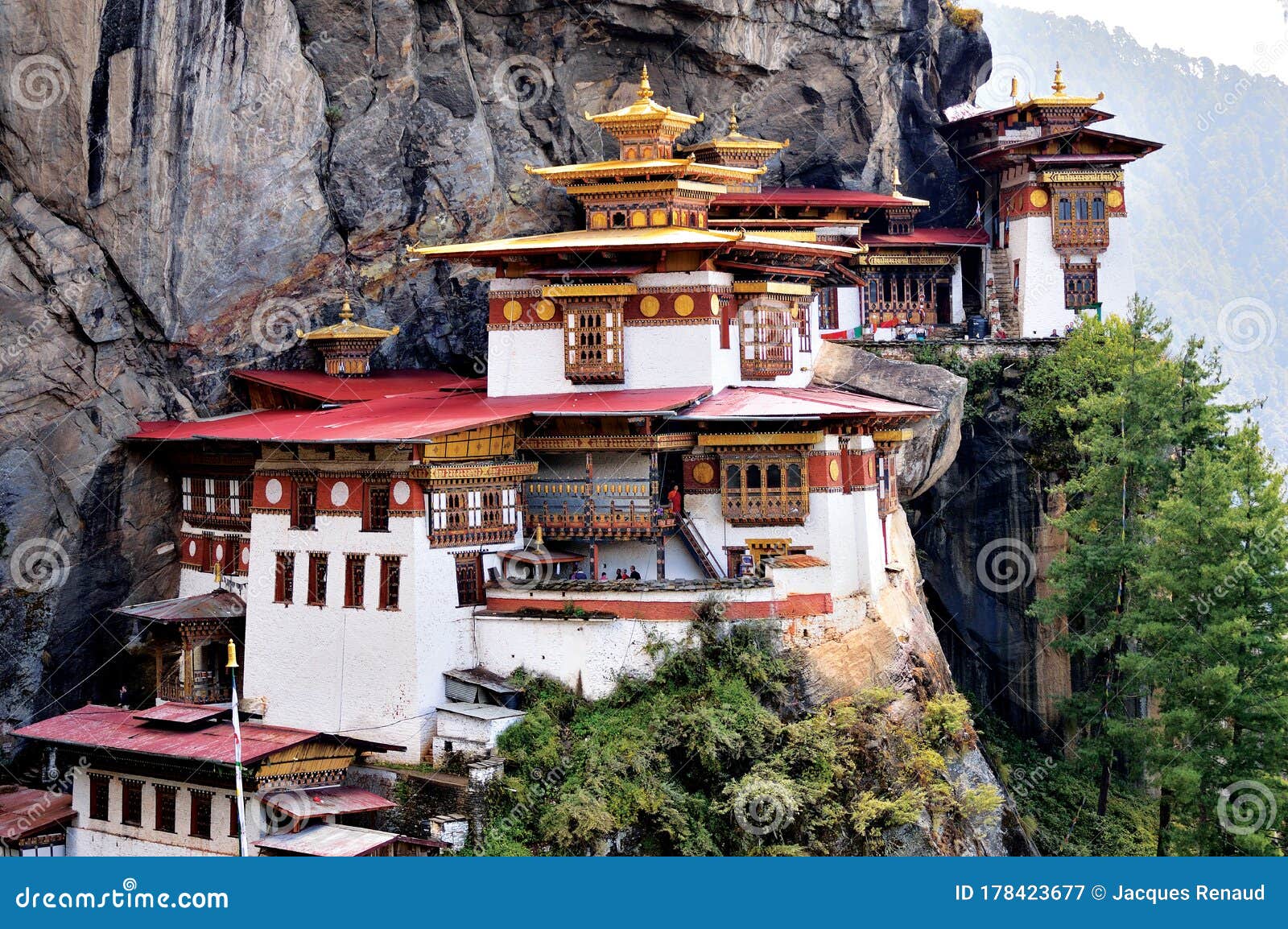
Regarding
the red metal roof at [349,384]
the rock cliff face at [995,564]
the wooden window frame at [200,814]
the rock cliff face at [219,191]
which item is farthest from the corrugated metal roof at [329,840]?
the rock cliff face at [995,564]

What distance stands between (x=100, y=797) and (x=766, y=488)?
16832 mm

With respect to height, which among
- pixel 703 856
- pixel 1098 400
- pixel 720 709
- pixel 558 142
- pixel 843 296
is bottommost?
pixel 703 856

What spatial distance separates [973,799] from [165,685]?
19192 mm

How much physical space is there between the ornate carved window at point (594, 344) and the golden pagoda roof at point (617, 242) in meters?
1.64

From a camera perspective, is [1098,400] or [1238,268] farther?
[1238,268]

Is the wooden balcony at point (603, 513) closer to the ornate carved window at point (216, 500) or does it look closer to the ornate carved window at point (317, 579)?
the ornate carved window at point (317, 579)

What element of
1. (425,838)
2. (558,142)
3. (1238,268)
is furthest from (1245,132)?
(425,838)

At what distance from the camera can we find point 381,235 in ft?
168

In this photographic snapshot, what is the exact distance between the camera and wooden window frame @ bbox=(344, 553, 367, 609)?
1642 inches

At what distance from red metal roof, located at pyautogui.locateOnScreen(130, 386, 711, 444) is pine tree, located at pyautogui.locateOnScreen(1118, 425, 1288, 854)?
39.2 feet

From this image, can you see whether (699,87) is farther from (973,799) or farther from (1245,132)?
(1245,132)

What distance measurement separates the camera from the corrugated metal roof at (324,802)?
38.1 m

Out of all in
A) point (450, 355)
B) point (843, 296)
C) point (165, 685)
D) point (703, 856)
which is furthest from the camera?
point (843, 296)

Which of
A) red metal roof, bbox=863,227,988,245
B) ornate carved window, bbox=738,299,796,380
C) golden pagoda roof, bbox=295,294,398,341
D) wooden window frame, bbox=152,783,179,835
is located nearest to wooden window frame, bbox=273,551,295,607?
wooden window frame, bbox=152,783,179,835
